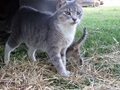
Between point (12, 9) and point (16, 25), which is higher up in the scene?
point (12, 9)

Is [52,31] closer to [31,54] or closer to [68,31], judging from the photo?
[68,31]

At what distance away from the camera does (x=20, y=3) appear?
415 centimetres

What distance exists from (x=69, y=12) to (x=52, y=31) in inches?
12.7

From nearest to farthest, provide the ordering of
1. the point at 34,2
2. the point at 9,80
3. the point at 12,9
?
the point at 9,80 → the point at 34,2 → the point at 12,9

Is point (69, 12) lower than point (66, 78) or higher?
higher

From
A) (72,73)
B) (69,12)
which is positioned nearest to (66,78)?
(72,73)

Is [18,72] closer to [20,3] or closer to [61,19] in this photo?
[61,19]

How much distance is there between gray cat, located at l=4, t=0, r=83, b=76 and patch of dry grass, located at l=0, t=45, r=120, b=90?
175mm

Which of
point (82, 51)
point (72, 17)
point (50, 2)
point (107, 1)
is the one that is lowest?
point (82, 51)

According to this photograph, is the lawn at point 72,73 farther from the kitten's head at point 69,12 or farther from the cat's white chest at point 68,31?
the kitten's head at point 69,12

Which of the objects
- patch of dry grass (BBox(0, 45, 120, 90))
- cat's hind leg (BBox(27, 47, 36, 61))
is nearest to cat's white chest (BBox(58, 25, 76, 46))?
patch of dry grass (BBox(0, 45, 120, 90))

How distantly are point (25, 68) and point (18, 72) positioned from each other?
16 cm

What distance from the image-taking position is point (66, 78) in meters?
2.82

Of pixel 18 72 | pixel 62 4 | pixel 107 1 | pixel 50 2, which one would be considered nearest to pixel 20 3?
pixel 50 2
